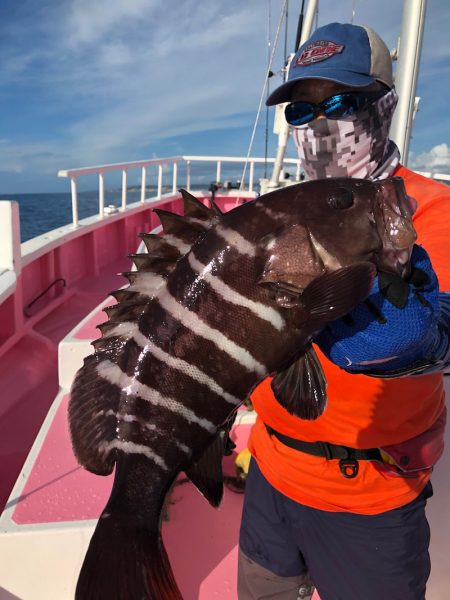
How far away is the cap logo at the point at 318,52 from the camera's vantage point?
6.63 feet

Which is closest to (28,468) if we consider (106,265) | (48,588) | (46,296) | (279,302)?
(48,588)

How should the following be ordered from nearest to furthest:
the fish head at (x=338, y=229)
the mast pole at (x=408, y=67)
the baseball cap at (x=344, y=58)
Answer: the fish head at (x=338, y=229), the baseball cap at (x=344, y=58), the mast pole at (x=408, y=67)

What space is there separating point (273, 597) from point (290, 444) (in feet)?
2.71

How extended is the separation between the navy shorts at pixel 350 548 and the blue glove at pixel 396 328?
36.0 inches

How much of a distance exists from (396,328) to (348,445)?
0.82m

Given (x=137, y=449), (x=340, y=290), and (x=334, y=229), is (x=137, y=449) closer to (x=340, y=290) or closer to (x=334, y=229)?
(x=340, y=290)

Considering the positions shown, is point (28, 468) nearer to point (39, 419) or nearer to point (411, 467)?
point (39, 419)

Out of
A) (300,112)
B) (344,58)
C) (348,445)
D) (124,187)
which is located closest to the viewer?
(348,445)

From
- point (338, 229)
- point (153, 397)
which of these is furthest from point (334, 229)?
point (153, 397)

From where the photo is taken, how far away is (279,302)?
1.43 metres

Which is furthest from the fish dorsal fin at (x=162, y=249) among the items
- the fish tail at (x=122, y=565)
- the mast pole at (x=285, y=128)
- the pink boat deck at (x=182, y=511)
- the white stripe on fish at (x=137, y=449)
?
the mast pole at (x=285, y=128)

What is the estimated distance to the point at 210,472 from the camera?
155cm

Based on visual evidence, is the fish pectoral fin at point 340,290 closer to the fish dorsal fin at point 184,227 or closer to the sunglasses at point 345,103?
the fish dorsal fin at point 184,227

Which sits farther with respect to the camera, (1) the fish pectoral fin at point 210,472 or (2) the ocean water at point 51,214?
(2) the ocean water at point 51,214
